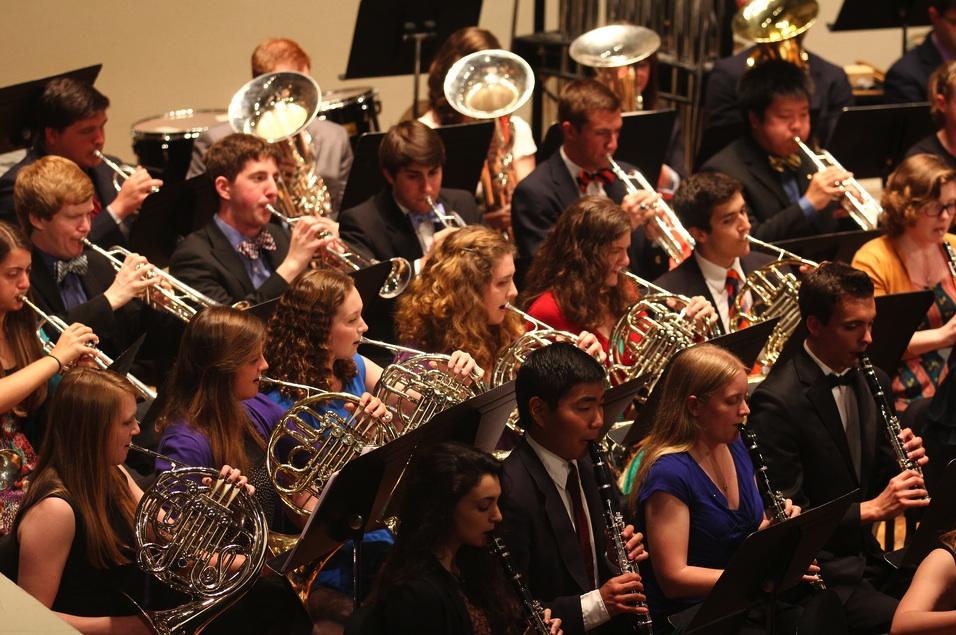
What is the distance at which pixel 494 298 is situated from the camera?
4.49 m

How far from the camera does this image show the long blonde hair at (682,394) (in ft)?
12.0

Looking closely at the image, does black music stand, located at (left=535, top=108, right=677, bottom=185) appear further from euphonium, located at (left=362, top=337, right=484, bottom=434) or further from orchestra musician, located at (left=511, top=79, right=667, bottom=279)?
euphonium, located at (left=362, top=337, right=484, bottom=434)

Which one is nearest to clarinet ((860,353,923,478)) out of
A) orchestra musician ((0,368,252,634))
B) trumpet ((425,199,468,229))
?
trumpet ((425,199,468,229))

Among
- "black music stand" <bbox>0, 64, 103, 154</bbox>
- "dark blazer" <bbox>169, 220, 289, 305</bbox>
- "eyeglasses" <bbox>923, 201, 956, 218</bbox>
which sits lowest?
"eyeglasses" <bbox>923, 201, 956, 218</bbox>

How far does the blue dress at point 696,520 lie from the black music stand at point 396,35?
3.60 m

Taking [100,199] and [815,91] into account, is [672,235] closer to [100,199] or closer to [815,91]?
[815,91]

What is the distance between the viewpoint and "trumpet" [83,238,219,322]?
473cm

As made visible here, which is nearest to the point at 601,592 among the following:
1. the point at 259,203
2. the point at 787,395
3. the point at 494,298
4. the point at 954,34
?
the point at 787,395

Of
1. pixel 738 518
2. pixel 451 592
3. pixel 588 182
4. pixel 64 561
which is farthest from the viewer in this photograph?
pixel 588 182

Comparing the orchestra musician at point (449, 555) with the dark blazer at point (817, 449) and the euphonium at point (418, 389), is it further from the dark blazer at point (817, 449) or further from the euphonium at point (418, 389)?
the dark blazer at point (817, 449)

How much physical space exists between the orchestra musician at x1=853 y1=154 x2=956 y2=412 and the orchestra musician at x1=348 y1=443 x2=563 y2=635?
2.53 metres

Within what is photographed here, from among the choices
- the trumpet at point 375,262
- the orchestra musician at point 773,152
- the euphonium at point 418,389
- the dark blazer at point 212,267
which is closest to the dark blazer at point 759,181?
the orchestra musician at point 773,152

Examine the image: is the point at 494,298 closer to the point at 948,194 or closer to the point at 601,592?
the point at 601,592

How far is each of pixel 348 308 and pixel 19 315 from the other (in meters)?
1.00
